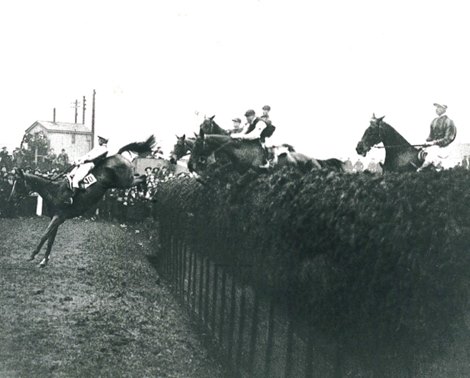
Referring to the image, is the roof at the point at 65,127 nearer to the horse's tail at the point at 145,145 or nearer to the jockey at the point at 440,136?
the horse's tail at the point at 145,145

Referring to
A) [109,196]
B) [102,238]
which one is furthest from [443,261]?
[109,196]

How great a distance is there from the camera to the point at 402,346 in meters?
4.25

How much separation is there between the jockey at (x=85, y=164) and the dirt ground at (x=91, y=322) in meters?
1.84

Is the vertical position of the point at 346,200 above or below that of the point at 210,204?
above

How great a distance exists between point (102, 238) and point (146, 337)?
11.7 m

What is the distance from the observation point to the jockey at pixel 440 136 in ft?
38.5

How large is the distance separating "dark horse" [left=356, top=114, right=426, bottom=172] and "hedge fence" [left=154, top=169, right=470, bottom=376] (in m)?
5.70

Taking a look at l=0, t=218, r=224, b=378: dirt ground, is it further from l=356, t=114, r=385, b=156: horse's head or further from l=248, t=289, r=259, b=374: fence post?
l=356, t=114, r=385, b=156: horse's head

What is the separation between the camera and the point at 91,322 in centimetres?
912

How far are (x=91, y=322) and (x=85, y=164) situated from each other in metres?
5.99

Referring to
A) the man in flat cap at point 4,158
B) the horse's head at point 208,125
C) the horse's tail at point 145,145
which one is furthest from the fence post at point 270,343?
the man in flat cap at point 4,158

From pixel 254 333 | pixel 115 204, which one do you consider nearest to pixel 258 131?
pixel 254 333

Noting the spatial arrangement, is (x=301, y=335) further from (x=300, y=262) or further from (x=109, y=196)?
(x=109, y=196)

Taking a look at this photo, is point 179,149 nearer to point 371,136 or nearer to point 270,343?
point 371,136
